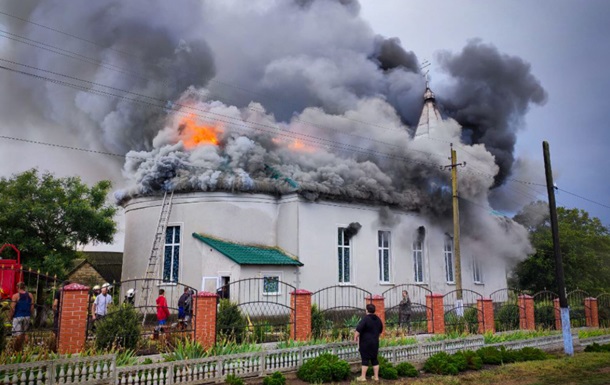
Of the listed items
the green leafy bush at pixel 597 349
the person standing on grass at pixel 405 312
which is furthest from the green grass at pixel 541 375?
the person standing on grass at pixel 405 312

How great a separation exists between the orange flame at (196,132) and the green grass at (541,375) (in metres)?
17.6

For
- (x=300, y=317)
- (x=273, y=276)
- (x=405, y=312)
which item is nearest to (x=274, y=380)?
(x=300, y=317)

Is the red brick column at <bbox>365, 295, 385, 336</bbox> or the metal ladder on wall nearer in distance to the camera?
the red brick column at <bbox>365, 295, 385, 336</bbox>

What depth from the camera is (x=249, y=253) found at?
21500 mm

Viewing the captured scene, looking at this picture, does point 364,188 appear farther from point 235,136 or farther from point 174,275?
point 174,275

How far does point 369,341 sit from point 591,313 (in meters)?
19.3

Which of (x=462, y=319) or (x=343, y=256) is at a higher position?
(x=343, y=256)

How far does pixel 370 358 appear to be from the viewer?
10992 mm

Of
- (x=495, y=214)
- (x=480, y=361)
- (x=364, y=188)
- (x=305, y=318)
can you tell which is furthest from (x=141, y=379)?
(x=495, y=214)

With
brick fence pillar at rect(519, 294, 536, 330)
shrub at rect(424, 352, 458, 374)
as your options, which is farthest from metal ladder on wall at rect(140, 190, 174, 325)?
brick fence pillar at rect(519, 294, 536, 330)

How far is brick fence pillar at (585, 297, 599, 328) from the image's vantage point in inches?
968

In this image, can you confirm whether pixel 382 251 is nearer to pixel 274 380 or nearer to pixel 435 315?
pixel 435 315

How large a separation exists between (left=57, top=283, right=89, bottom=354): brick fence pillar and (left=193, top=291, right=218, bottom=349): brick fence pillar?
2.69m

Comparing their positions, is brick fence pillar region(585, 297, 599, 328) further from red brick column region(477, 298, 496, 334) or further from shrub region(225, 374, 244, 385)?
shrub region(225, 374, 244, 385)
